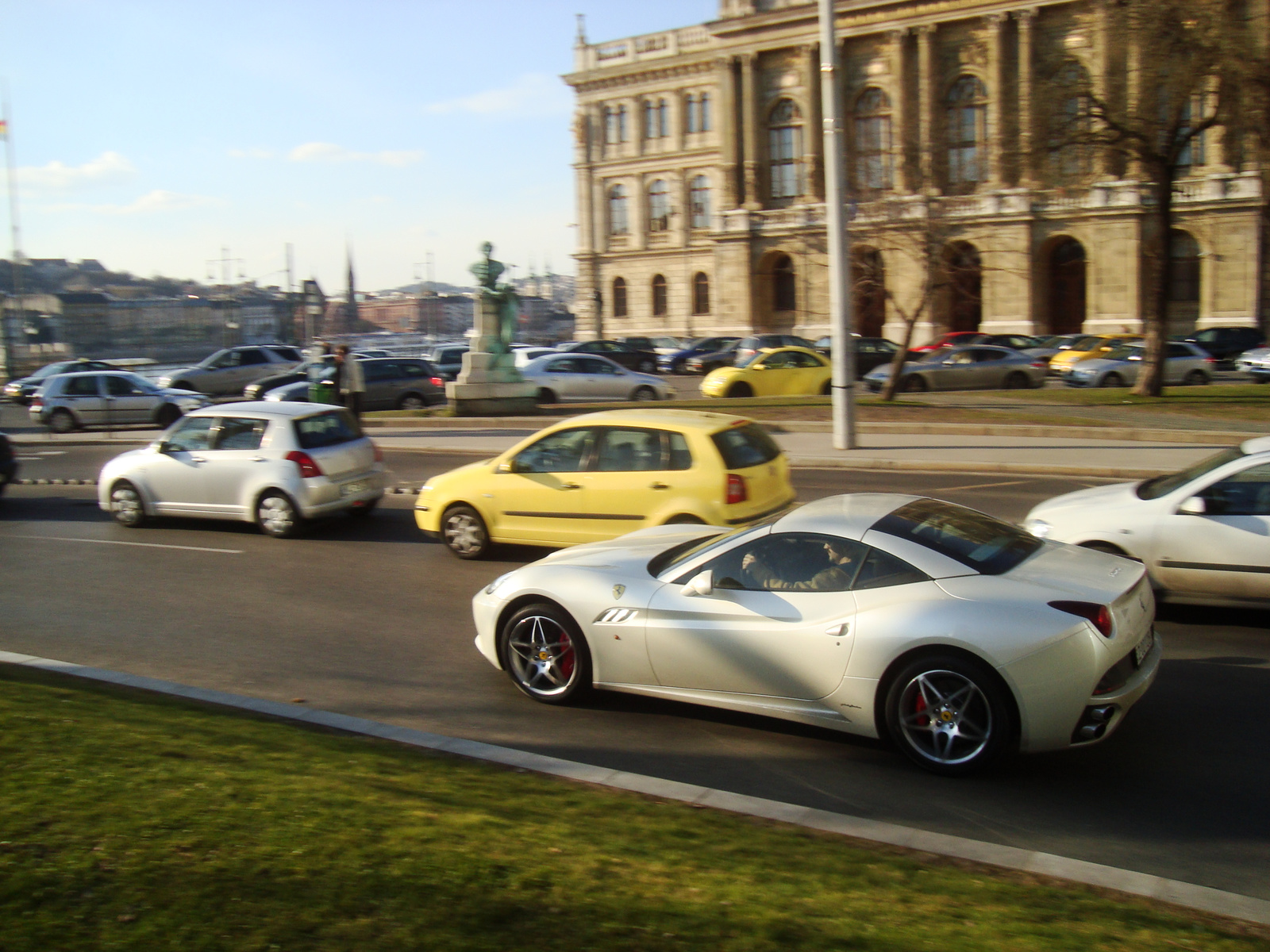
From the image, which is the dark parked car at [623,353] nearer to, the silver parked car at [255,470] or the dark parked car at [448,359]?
the dark parked car at [448,359]

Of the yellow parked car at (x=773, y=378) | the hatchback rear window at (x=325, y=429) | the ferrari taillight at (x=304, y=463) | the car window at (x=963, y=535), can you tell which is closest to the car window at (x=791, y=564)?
the car window at (x=963, y=535)

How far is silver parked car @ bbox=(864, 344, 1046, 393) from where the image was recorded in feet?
109

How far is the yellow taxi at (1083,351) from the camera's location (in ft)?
116

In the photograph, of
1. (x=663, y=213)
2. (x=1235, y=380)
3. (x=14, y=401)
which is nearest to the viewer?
(x=1235, y=380)

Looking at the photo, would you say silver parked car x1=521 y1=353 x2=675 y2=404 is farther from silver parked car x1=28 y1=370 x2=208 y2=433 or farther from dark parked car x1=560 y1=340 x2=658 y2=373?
dark parked car x1=560 y1=340 x2=658 y2=373

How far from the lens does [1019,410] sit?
2402 cm

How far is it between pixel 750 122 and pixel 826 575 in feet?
200

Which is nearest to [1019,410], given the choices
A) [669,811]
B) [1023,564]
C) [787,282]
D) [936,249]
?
[936,249]

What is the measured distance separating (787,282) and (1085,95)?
40.1 m

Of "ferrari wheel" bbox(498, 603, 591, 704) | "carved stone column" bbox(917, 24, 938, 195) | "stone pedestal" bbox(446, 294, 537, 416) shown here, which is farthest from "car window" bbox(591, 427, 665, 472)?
"carved stone column" bbox(917, 24, 938, 195)

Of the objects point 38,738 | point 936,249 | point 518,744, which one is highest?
point 936,249

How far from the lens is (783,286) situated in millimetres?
64500

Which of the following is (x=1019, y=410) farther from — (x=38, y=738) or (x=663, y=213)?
(x=663, y=213)

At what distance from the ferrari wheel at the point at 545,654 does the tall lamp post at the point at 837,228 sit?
483 inches
